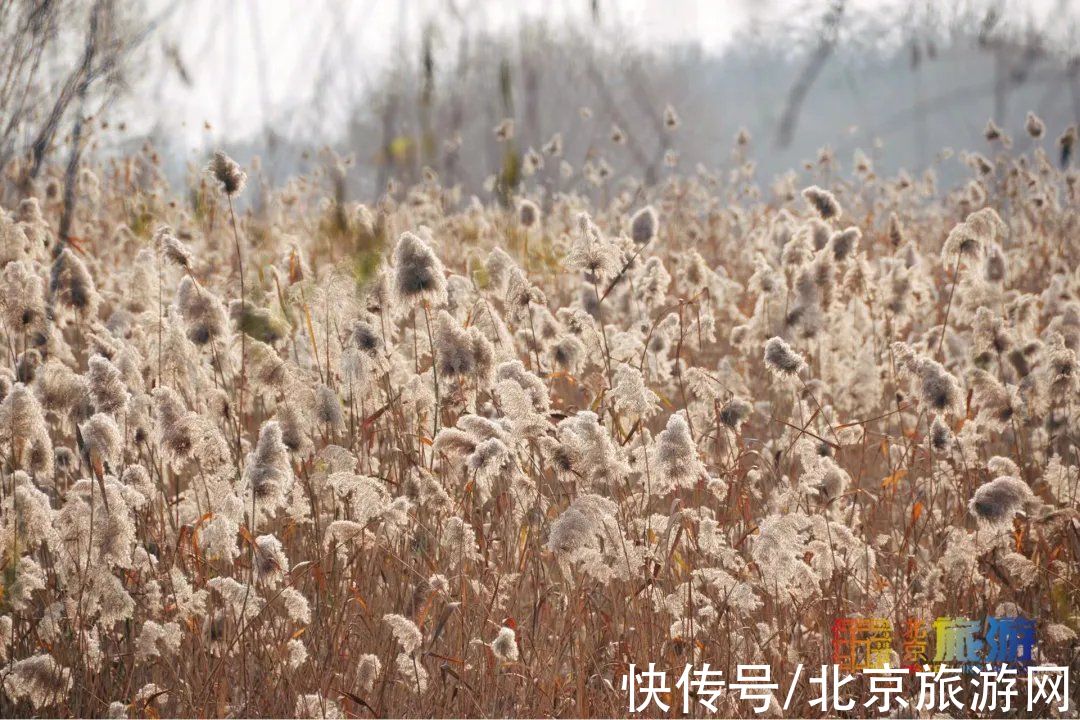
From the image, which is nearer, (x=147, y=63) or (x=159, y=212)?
(x=147, y=63)

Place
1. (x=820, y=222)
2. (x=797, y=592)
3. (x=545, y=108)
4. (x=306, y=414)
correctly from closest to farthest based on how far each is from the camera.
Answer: (x=797, y=592) < (x=306, y=414) < (x=820, y=222) < (x=545, y=108)

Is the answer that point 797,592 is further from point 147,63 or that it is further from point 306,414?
point 147,63

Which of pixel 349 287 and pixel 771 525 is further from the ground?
pixel 349 287

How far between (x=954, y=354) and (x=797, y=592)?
2209 mm

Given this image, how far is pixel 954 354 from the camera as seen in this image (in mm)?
4547

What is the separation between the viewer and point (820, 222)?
4.54 m

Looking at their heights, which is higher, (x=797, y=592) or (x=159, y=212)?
(x=159, y=212)

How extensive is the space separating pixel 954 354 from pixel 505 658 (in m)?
2.79

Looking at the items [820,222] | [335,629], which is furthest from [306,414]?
[820,222]

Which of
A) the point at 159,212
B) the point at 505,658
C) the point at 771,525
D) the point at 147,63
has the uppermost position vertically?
the point at 159,212

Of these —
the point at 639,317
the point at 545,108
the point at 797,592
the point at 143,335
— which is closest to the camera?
the point at 797,592

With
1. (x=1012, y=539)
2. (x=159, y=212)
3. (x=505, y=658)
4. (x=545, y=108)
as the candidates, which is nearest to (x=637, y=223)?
(x=1012, y=539)

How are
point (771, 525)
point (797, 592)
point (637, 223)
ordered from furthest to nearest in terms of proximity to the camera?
point (637, 223) < point (797, 592) < point (771, 525)

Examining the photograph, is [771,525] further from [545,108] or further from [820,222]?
[545,108]
